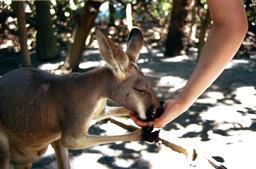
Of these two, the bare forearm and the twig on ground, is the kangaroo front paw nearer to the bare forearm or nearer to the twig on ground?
the bare forearm

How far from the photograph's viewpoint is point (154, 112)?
2.38 metres

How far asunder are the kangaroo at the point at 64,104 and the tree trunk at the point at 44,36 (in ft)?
13.1

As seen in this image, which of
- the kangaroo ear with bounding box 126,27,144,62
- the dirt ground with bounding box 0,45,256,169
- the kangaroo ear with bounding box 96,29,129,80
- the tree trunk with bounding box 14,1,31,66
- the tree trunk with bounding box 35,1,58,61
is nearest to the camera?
the kangaroo ear with bounding box 96,29,129,80

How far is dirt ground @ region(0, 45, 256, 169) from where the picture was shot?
137 inches

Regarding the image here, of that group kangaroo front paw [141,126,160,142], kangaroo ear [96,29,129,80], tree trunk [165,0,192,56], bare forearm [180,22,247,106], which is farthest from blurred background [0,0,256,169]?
bare forearm [180,22,247,106]

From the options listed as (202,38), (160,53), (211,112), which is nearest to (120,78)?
(211,112)

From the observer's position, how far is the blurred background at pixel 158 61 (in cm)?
366

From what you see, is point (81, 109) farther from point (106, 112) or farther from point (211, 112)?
point (211, 112)

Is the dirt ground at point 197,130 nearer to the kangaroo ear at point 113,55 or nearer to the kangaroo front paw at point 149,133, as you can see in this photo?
the kangaroo front paw at point 149,133

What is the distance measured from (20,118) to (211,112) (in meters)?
2.48

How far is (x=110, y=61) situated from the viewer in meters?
2.37

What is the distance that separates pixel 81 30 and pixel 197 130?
2.09 metres

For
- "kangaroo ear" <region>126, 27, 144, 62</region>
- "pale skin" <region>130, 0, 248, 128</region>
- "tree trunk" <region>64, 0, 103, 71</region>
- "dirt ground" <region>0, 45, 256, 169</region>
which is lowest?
"dirt ground" <region>0, 45, 256, 169</region>

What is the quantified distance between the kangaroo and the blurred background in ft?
2.76
